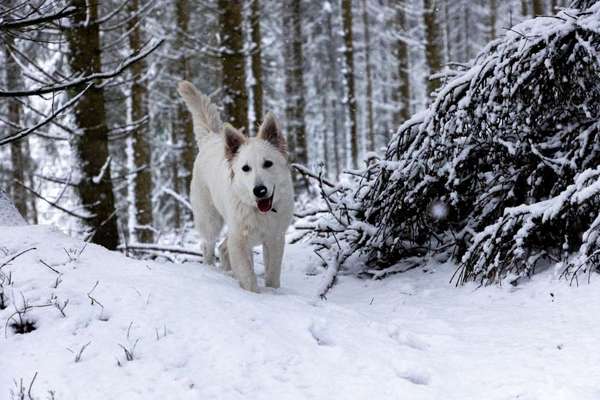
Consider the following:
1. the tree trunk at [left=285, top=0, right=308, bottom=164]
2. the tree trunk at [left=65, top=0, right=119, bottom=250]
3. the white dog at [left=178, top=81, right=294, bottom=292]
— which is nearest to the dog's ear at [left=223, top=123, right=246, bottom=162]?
the white dog at [left=178, top=81, right=294, bottom=292]

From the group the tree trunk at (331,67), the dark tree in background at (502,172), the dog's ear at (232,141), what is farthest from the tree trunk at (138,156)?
the tree trunk at (331,67)

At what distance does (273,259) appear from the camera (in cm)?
506

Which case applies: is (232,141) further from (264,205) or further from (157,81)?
(157,81)

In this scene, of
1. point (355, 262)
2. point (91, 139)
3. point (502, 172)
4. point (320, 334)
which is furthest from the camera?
point (91, 139)

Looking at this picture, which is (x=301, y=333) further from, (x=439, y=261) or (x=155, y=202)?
(x=155, y=202)

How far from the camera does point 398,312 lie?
4.45 m

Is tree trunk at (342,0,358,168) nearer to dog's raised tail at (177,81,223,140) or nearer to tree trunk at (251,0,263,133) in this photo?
tree trunk at (251,0,263,133)

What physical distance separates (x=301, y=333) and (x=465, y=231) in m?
2.68

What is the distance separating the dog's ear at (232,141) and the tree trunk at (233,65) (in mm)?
4280

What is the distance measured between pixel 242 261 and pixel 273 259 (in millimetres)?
370

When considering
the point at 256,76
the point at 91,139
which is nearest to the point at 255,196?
the point at 91,139

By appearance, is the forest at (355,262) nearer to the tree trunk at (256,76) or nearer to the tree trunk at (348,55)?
the tree trunk at (256,76)

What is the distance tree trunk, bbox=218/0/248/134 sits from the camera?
930 centimetres

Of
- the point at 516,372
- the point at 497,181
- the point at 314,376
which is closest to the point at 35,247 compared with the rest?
the point at 314,376
